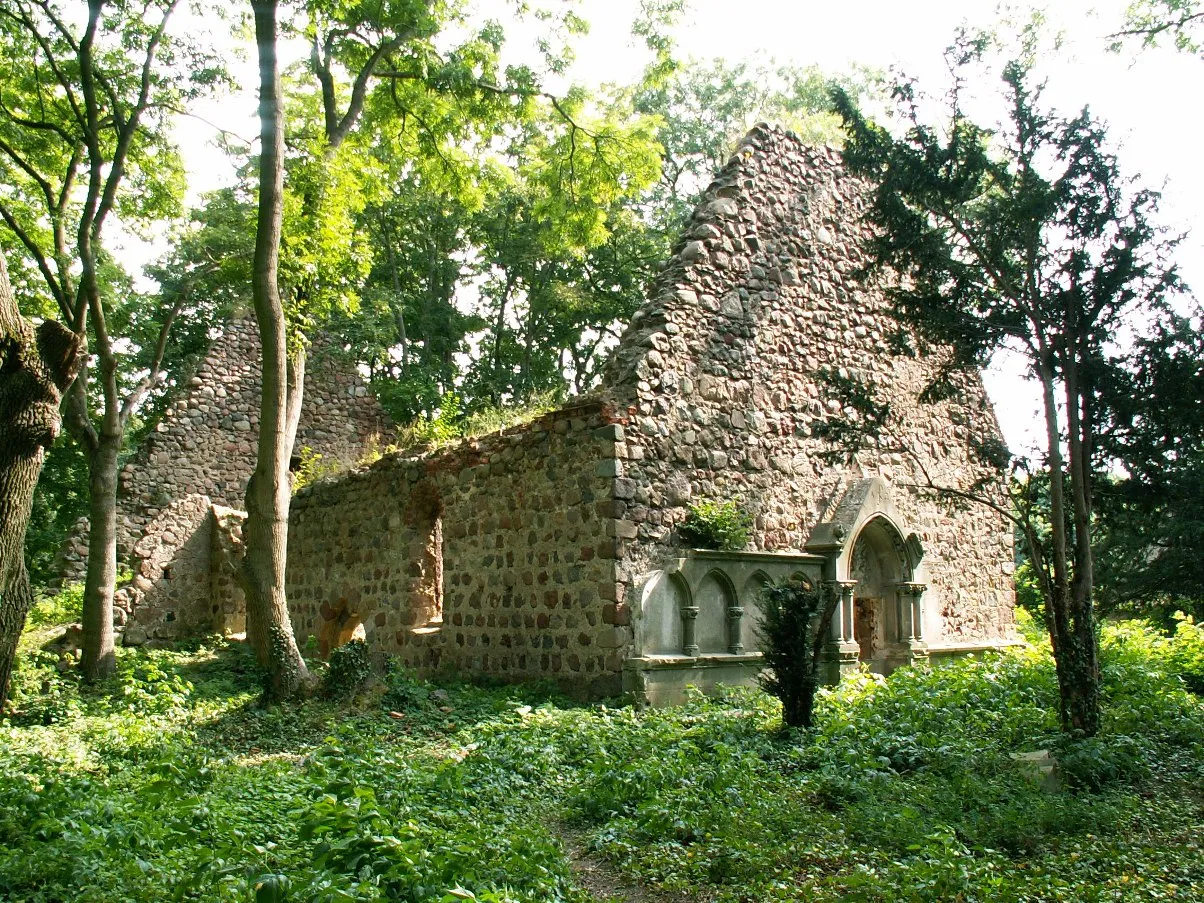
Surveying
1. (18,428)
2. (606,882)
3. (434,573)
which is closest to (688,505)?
(434,573)

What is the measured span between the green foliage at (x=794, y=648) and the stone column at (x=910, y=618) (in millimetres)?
4730

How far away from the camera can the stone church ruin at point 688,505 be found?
31.6 feet

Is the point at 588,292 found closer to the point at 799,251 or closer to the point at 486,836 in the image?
the point at 799,251

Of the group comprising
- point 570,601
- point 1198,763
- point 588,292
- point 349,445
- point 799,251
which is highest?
point 588,292

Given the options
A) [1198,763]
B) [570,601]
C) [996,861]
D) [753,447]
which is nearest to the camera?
[996,861]

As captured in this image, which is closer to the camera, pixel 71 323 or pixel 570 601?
pixel 570 601

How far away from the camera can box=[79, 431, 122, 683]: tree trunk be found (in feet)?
36.0

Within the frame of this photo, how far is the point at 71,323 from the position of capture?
36.7ft

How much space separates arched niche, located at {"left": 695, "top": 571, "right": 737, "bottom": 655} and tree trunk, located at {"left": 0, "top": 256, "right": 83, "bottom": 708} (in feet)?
20.2

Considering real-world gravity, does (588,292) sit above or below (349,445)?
above

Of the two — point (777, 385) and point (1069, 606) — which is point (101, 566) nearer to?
point (777, 385)

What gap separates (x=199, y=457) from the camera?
1720 cm

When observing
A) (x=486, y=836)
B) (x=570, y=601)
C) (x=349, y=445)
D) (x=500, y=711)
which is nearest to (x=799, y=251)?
(x=570, y=601)

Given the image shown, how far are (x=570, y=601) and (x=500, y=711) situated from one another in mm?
1406
